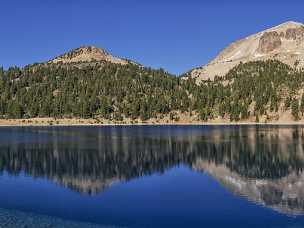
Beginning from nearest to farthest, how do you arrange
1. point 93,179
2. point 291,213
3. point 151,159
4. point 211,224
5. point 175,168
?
point 211,224
point 291,213
point 93,179
point 175,168
point 151,159

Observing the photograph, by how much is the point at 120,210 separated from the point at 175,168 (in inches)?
1308

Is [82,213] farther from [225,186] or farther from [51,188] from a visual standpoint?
[225,186]

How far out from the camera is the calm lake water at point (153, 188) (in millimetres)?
43531

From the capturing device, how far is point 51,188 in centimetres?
6106

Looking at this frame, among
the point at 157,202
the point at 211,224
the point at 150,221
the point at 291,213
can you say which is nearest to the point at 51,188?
the point at 157,202

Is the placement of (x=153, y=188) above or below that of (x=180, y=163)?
below

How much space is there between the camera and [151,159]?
90375 millimetres

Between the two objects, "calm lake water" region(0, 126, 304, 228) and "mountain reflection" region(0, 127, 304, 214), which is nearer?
"calm lake water" region(0, 126, 304, 228)

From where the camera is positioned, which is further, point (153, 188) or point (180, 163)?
point (180, 163)

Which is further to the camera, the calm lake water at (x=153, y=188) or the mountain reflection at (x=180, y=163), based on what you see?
the mountain reflection at (x=180, y=163)

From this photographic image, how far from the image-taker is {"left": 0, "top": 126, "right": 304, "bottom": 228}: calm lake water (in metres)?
43.5

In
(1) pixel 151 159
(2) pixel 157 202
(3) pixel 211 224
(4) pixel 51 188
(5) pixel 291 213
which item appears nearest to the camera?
(3) pixel 211 224

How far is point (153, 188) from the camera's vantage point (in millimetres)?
60812

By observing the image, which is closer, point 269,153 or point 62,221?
point 62,221
